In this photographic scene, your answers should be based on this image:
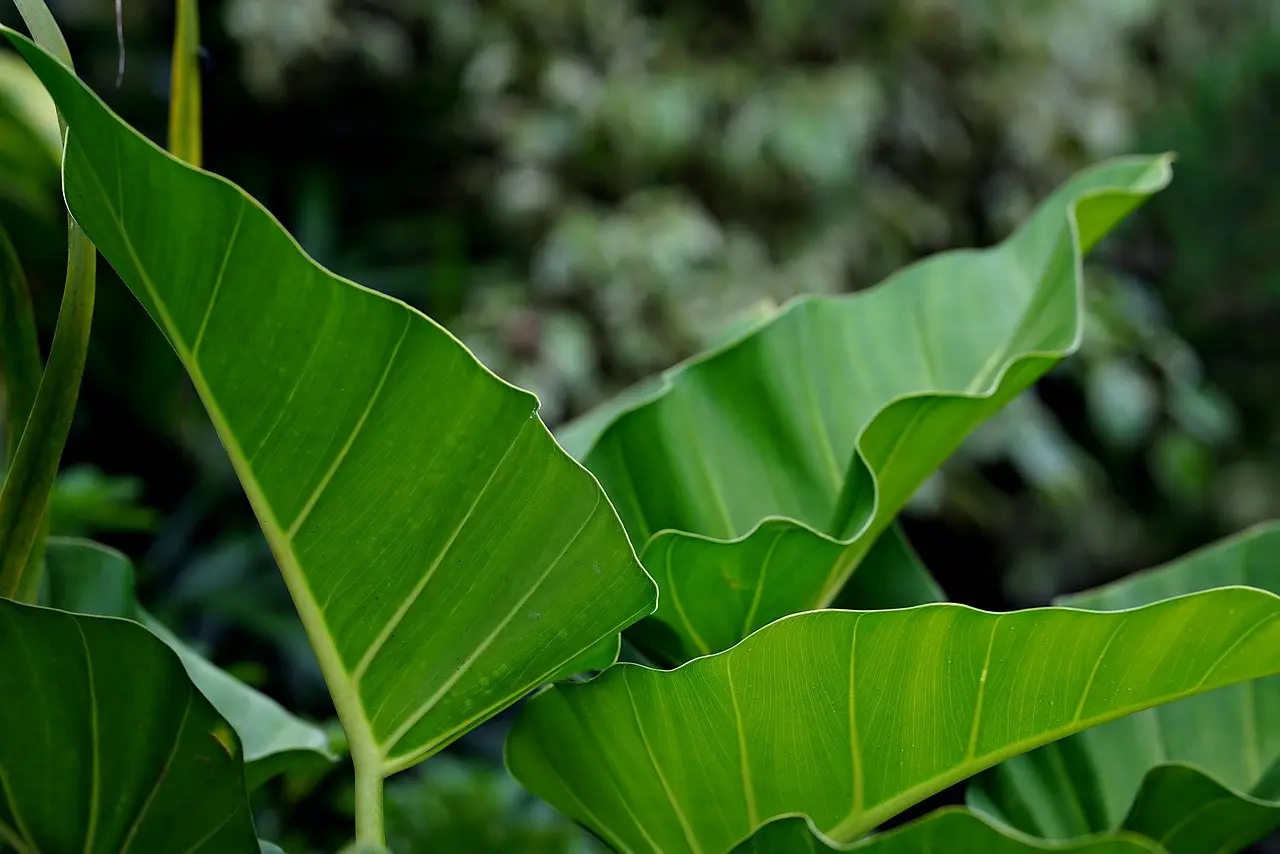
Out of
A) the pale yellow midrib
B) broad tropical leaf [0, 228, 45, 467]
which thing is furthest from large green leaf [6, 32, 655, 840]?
broad tropical leaf [0, 228, 45, 467]

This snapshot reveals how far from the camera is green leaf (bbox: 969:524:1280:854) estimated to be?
1.88ft

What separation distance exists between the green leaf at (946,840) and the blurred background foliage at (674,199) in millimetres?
1212

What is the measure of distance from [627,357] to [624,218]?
0.24m

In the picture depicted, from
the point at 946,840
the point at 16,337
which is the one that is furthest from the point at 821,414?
the point at 16,337

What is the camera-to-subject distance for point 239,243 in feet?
1.06

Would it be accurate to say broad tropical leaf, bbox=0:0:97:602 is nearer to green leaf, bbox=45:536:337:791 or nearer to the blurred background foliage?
green leaf, bbox=45:536:337:791

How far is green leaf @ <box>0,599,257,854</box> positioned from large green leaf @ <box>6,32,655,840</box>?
6 centimetres

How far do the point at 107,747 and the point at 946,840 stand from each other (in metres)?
0.30

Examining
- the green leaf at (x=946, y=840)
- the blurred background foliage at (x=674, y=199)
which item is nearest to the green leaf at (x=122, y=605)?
the green leaf at (x=946, y=840)

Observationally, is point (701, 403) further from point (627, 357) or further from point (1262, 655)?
point (627, 357)

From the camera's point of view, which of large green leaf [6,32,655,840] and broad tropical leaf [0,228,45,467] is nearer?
large green leaf [6,32,655,840]

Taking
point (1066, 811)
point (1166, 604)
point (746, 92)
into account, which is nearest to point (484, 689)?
point (1166, 604)

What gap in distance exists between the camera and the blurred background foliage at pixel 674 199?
1803 millimetres

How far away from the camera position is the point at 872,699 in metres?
0.39
